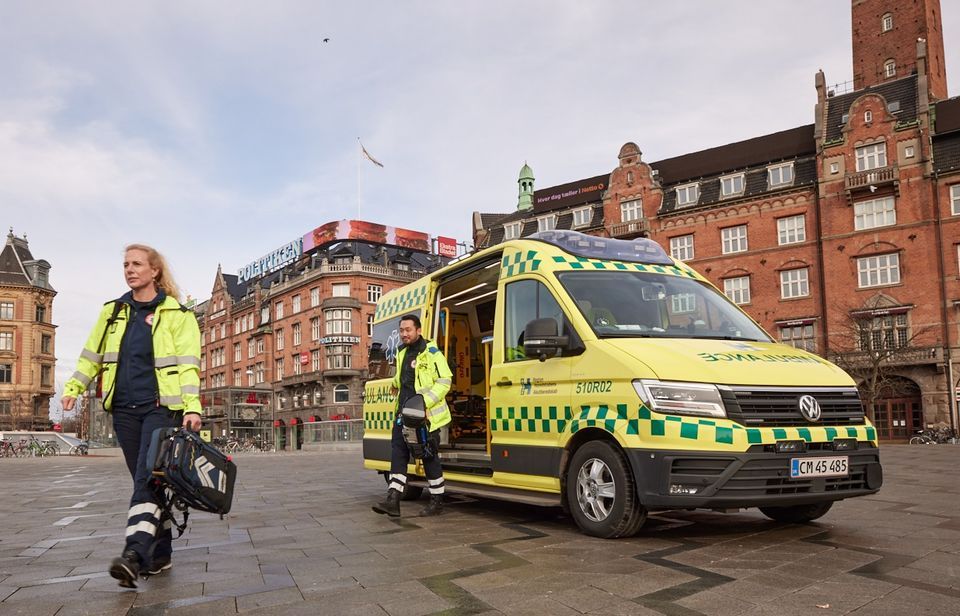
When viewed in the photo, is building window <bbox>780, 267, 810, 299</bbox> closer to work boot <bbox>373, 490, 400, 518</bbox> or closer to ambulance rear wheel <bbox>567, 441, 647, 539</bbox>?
work boot <bbox>373, 490, 400, 518</bbox>

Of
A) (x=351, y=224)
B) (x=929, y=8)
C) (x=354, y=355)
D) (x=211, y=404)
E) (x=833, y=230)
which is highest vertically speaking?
(x=929, y=8)

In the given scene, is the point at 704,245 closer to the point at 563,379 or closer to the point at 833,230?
the point at 833,230

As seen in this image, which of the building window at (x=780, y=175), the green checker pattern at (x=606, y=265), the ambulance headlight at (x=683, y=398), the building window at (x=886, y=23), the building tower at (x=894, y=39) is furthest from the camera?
the building window at (x=886, y=23)

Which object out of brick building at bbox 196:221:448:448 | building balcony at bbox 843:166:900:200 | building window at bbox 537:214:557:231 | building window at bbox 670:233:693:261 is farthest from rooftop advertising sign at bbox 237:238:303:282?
building balcony at bbox 843:166:900:200

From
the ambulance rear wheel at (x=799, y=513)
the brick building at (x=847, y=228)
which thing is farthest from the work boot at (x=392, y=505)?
the brick building at (x=847, y=228)

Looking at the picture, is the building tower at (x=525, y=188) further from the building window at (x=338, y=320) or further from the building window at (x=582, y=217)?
the building window at (x=338, y=320)

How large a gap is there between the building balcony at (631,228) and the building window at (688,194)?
90.2 inches

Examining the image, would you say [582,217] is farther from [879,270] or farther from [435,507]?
[435,507]

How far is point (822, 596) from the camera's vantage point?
3.83m

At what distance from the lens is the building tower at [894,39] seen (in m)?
49.6

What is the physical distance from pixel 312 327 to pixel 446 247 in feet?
49.1

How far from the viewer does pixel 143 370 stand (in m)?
4.88

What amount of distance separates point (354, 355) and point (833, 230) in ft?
117

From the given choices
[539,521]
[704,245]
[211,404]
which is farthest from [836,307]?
[211,404]
